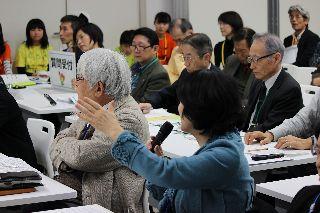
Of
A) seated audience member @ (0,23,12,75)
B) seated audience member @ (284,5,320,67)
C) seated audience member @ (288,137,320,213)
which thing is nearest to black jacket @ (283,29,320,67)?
seated audience member @ (284,5,320,67)

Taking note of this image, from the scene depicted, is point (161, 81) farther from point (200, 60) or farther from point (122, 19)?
point (122, 19)

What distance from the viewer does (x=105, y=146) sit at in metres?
3.21

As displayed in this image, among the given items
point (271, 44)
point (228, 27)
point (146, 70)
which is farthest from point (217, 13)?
point (271, 44)

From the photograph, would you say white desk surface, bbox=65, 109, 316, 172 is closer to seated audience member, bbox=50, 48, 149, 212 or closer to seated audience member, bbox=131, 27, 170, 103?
seated audience member, bbox=50, 48, 149, 212

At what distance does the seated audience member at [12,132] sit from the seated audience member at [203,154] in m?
1.72

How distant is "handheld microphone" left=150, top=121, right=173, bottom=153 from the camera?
2.49 metres

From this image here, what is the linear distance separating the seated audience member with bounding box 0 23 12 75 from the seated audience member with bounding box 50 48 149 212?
5.50 metres

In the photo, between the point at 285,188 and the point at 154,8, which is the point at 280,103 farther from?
the point at 154,8

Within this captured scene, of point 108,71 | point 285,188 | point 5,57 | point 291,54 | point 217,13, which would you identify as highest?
point 108,71

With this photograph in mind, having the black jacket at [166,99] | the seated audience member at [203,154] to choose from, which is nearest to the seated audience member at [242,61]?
the black jacket at [166,99]

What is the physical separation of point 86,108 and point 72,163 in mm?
819

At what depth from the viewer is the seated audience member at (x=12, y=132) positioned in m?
4.15

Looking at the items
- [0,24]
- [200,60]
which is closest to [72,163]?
[200,60]

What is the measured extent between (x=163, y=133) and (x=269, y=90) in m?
2.28
